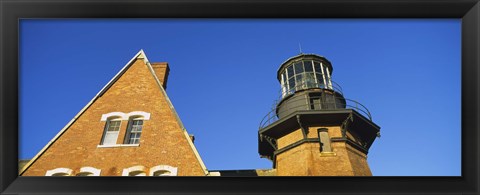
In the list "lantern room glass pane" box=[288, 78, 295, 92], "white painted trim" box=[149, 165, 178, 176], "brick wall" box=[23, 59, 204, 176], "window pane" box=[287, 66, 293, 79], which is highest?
"window pane" box=[287, 66, 293, 79]

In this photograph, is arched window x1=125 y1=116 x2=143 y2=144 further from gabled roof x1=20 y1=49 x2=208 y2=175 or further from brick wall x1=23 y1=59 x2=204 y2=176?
gabled roof x1=20 y1=49 x2=208 y2=175

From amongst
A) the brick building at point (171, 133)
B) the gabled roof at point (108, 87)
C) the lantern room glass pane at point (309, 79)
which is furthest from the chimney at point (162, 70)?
the lantern room glass pane at point (309, 79)

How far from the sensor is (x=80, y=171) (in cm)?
967

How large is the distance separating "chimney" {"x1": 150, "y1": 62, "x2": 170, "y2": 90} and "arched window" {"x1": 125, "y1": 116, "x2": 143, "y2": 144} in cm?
312

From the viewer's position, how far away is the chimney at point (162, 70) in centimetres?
1469

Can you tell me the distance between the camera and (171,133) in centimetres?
1110

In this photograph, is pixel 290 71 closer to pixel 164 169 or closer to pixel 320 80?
pixel 320 80

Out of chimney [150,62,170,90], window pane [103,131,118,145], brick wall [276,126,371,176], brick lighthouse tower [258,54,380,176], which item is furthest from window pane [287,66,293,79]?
window pane [103,131,118,145]

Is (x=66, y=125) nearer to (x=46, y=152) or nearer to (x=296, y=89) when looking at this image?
(x=46, y=152)

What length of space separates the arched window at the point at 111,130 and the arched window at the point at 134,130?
1.22 ft

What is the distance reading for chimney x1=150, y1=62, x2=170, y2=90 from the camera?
14.7m
